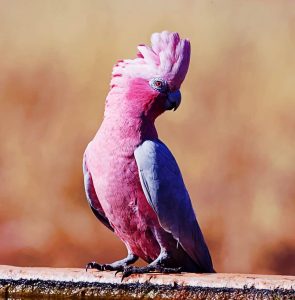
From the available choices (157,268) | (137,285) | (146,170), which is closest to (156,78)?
(146,170)

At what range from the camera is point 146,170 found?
3.64m

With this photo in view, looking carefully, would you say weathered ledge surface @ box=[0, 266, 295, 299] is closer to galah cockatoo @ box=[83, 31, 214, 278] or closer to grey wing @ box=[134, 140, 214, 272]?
galah cockatoo @ box=[83, 31, 214, 278]

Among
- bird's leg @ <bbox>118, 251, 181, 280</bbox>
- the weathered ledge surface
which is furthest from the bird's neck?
the weathered ledge surface

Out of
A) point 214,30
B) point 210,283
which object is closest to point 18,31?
point 214,30

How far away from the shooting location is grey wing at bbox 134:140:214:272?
3643mm

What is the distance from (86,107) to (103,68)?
0.76 ft

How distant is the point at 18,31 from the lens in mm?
5742

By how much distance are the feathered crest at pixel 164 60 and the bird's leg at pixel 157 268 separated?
616mm

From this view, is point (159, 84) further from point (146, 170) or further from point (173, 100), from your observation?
point (146, 170)

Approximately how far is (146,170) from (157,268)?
1.15ft

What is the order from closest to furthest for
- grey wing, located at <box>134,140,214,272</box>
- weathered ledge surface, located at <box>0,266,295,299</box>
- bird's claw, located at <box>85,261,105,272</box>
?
weathered ledge surface, located at <box>0,266,295,299</box> → bird's claw, located at <box>85,261,105,272</box> → grey wing, located at <box>134,140,214,272</box>

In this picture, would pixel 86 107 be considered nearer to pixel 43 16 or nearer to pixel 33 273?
pixel 43 16

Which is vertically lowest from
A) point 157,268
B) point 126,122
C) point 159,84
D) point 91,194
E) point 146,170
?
point 157,268

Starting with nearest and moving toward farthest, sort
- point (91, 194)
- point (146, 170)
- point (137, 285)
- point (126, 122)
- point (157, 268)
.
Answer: point (137, 285) < point (157, 268) < point (146, 170) < point (126, 122) < point (91, 194)
